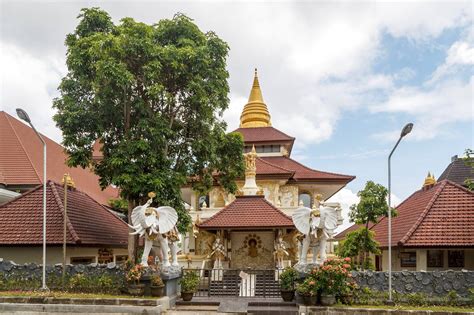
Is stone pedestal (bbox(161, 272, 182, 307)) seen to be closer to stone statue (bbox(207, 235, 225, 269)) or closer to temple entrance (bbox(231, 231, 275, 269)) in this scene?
stone statue (bbox(207, 235, 225, 269))

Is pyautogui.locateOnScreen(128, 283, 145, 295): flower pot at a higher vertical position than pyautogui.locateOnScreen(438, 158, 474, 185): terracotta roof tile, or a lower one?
lower

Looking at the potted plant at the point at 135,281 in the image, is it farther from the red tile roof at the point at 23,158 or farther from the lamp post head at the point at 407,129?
A: the lamp post head at the point at 407,129

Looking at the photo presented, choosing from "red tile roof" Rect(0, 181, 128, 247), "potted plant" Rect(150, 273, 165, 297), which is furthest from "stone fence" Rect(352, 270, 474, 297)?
"red tile roof" Rect(0, 181, 128, 247)

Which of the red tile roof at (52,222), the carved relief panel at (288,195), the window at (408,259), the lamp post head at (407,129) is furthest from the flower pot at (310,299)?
the carved relief panel at (288,195)

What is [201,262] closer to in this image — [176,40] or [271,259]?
[271,259]

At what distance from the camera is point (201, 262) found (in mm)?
19703

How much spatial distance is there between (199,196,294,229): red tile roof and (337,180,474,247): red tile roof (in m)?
4.53

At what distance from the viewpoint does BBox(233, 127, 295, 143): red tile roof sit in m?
25.9

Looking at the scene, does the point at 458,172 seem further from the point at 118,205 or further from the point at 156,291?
the point at 156,291

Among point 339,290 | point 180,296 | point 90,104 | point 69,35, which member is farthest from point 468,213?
point 69,35

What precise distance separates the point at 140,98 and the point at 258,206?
6.85m

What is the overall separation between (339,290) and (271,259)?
6571 millimetres

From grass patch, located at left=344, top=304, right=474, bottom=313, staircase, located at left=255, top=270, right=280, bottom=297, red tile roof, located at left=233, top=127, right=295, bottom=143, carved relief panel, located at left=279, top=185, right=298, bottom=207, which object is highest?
red tile roof, located at left=233, top=127, right=295, bottom=143

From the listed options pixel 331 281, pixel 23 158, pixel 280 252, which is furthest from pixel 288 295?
pixel 23 158
